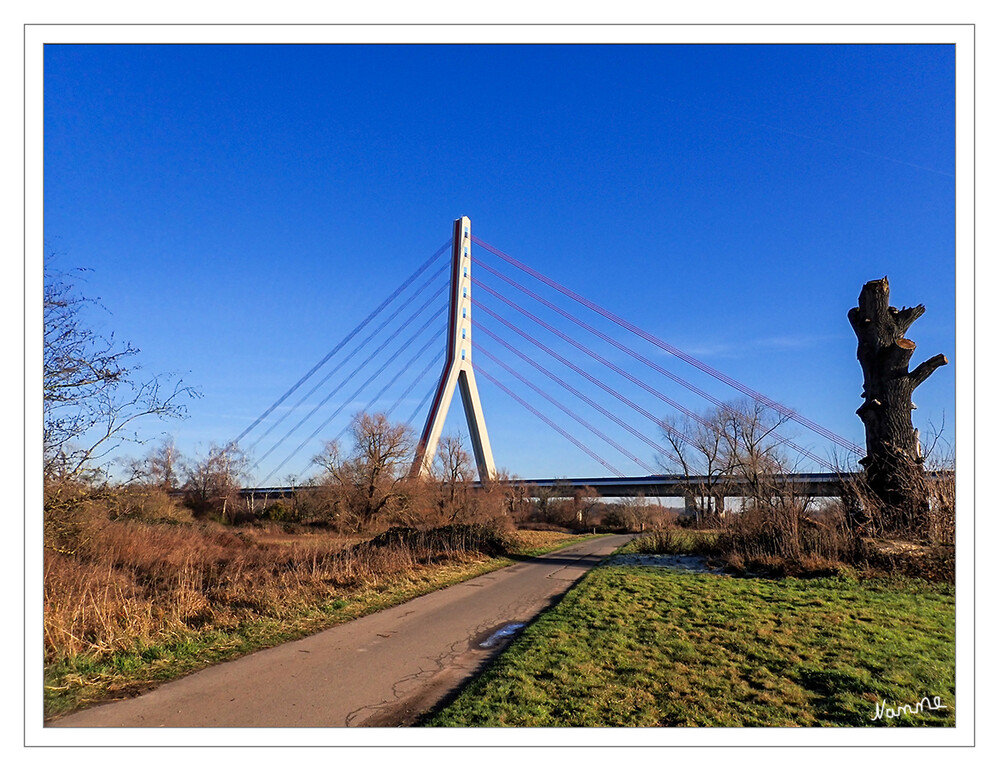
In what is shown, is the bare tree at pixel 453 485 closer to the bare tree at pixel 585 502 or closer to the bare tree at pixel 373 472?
the bare tree at pixel 373 472

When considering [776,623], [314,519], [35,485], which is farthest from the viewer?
[314,519]

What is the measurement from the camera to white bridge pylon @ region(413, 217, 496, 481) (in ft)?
97.3

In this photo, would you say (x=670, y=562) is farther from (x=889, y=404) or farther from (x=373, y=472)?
(x=373, y=472)

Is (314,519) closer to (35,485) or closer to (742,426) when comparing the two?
(742,426)

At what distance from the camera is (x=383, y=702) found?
4629mm

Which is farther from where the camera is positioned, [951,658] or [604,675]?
[951,658]

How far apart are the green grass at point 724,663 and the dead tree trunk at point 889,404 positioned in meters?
3.58

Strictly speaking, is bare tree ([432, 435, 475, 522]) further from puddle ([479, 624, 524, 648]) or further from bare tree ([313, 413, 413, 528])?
puddle ([479, 624, 524, 648])

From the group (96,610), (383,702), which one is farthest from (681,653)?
(96,610)

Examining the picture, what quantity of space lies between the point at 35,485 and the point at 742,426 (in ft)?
115

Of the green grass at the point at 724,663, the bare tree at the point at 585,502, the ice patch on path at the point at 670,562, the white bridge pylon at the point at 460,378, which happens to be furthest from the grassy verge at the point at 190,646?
the bare tree at the point at 585,502

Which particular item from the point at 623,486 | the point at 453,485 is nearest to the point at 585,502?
the point at 623,486

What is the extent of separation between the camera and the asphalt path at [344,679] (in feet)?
14.1

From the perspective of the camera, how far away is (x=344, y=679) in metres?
5.19
